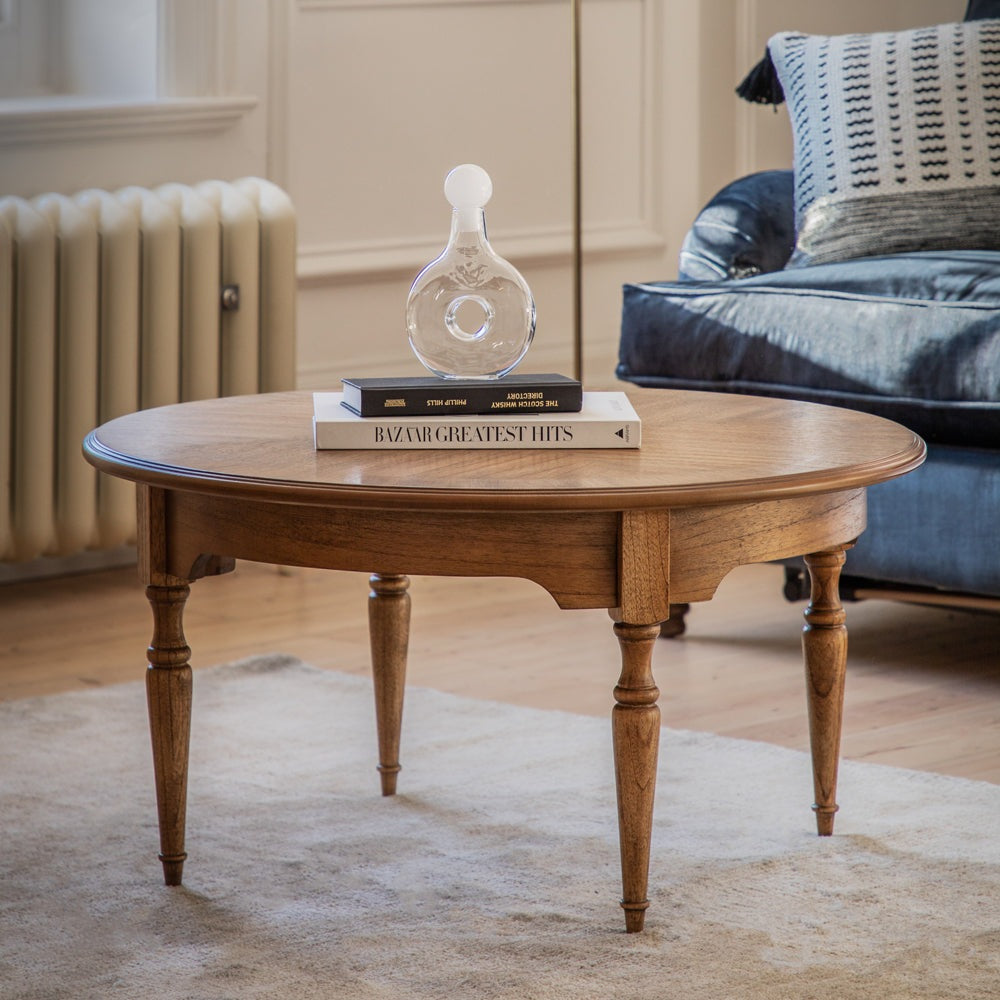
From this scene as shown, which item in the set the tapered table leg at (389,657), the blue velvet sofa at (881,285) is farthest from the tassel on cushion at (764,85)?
the tapered table leg at (389,657)

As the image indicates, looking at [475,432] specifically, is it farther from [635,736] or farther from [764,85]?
[764,85]

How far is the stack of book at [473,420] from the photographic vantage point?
55.6 inches

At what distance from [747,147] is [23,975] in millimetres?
2925

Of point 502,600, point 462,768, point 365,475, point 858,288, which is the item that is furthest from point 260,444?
point 502,600

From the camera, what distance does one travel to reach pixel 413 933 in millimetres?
1420

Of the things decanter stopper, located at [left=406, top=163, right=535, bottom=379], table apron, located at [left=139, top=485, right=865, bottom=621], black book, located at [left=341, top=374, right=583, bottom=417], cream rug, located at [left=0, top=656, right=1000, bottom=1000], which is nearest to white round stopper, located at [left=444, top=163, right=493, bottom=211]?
decanter stopper, located at [left=406, top=163, right=535, bottom=379]

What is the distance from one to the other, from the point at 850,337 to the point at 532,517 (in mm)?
1054

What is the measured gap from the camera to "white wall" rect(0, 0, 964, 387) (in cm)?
296

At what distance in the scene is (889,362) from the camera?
2191 mm

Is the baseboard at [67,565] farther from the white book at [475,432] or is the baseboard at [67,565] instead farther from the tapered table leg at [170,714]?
the white book at [475,432]

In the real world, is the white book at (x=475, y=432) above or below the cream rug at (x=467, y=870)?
above

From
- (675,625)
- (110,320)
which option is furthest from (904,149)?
(110,320)

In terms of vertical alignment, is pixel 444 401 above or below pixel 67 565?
above

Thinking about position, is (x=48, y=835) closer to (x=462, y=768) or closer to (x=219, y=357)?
(x=462, y=768)
